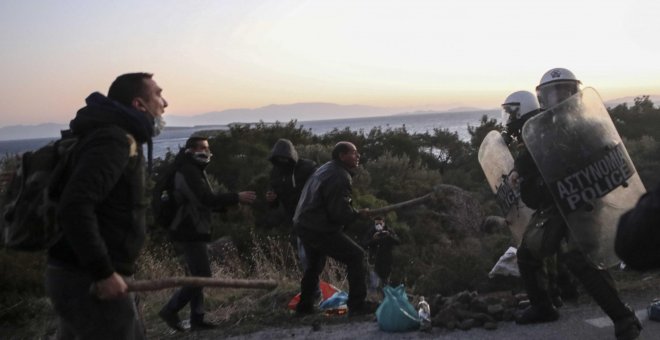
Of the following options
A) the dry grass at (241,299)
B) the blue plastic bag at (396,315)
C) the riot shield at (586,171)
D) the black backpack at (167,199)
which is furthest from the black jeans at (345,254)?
the riot shield at (586,171)

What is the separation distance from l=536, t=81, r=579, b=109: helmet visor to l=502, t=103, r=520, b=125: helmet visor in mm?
471

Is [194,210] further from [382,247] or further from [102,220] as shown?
[382,247]

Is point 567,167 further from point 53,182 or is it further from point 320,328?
point 53,182

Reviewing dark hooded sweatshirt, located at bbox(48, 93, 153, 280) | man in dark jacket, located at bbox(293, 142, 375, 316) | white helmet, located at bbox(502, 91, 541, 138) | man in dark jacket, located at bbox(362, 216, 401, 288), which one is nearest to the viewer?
dark hooded sweatshirt, located at bbox(48, 93, 153, 280)

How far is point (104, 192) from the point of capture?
9.76 feet

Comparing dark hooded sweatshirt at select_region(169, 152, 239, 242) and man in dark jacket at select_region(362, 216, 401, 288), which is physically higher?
dark hooded sweatshirt at select_region(169, 152, 239, 242)

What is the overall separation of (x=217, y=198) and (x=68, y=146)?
293 centimetres

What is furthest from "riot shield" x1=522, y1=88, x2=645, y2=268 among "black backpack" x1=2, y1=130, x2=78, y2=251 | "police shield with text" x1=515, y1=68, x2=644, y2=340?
"black backpack" x1=2, y1=130, x2=78, y2=251

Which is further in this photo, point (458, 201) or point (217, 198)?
point (458, 201)

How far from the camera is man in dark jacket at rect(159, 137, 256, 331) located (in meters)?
6.00

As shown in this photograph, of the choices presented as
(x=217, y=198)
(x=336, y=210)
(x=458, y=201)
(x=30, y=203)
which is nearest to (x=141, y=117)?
(x=30, y=203)

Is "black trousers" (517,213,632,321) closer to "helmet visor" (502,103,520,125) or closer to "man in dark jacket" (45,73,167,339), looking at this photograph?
"helmet visor" (502,103,520,125)

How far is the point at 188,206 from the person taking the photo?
6051 millimetres

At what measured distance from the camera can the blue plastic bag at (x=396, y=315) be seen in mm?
5668
